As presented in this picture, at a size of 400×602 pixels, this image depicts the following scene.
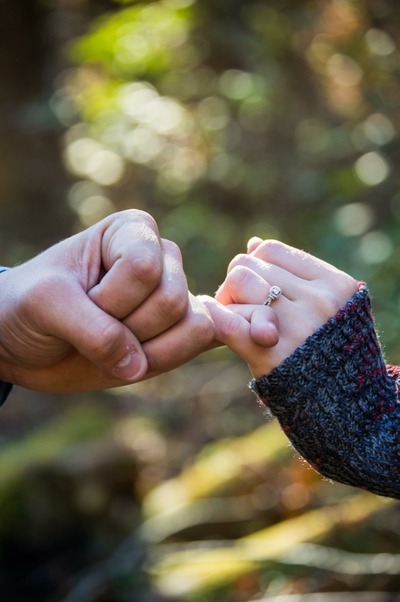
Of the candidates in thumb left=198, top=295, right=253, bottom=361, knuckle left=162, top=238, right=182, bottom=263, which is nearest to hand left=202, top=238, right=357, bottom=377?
thumb left=198, top=295, right=253, bottom=361

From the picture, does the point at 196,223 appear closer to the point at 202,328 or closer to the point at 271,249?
the point at 271,249

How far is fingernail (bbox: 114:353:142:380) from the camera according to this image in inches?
60.6

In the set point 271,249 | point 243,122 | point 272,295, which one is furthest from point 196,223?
point 272,295

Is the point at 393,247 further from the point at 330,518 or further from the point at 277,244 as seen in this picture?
the point at 277,244

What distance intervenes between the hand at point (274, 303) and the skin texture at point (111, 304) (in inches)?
2.6

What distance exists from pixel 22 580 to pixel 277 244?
285 centimetres

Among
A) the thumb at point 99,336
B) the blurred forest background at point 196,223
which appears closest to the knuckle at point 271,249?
the thumb at point 99,336

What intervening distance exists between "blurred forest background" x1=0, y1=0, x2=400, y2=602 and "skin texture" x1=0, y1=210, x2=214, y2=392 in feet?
5.19

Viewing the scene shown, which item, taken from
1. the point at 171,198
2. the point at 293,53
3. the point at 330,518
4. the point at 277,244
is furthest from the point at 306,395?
the point at 171,198

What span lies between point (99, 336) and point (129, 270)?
13cm

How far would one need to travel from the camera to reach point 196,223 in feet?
21.5

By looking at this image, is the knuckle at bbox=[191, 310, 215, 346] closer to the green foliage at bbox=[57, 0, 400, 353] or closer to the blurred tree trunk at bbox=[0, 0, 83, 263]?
the green foliage at bbox=[57, 0, 400, 353]

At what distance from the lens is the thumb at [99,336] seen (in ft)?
4.85

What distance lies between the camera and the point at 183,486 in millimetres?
4645
